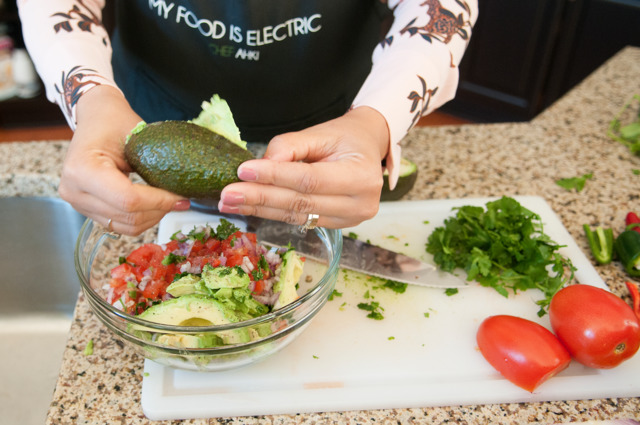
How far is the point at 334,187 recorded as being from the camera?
825mm

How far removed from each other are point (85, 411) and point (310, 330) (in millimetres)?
405

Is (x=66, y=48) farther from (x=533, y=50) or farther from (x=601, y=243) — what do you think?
(x=533, y=50)

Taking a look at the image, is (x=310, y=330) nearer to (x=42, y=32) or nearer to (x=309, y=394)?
(x=309, y=394)

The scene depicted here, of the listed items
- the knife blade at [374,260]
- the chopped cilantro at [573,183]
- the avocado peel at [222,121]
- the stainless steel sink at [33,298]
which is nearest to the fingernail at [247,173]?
the avocado peel at [222,121]

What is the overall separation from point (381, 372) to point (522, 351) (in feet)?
0.79

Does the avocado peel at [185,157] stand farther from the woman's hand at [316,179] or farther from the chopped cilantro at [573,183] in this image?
the chopped cilantro at [573,183]

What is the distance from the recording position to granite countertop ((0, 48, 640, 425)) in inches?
34.5

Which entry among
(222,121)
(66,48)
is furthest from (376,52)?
(66,48)

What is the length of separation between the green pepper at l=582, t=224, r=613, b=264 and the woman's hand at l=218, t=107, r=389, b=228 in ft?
1.95

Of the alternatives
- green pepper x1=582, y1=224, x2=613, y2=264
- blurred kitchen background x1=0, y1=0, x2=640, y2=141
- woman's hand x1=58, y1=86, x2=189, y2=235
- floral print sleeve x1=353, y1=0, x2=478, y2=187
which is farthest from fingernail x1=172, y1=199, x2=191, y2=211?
blurred kitchen background x1=0, y1=0, x2=640, y2=141

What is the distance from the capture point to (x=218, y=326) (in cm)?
77

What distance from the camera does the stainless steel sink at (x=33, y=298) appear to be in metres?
1.03

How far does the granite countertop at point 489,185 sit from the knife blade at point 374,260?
0.27 m

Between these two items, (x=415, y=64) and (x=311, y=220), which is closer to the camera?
(x=311, y=220)
